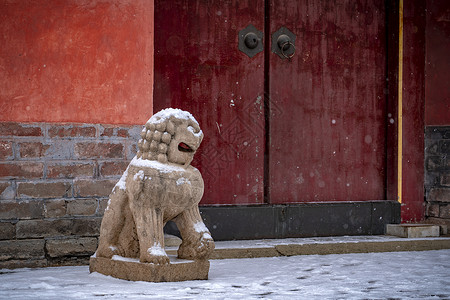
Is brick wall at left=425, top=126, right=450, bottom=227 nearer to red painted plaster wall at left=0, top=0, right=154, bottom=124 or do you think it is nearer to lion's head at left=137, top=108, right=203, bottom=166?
red painted plaster wall at left=0, top=0, right=154, bottom=124

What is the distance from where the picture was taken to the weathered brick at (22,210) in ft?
15.2

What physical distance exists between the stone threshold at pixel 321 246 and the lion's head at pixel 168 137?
4.68 ft

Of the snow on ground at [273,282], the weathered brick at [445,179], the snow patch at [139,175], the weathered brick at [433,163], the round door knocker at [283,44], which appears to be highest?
the round door knocker at [283,44]

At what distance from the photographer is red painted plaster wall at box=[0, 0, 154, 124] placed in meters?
4.68

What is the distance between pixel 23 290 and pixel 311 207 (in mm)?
3113

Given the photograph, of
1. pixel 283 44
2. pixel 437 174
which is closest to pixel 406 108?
pixel 437 174

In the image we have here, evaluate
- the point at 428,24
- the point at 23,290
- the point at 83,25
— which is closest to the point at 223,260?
the point at 23,290

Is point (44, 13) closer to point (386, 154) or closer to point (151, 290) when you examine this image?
point (151, 290)

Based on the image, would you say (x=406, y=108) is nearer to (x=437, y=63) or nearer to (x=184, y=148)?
(x=437, y=63)

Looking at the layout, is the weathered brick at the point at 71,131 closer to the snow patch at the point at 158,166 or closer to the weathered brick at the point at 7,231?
the weathered brick at the point at 7,231

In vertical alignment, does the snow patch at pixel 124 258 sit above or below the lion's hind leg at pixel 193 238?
below

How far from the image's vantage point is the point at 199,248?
399cm

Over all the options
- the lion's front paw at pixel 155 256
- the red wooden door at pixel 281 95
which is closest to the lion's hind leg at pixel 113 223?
the lion's front paw at pixel 155 256

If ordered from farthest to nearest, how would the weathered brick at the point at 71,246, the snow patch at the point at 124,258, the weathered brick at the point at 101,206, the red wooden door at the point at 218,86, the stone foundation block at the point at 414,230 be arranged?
the stone foundation block at the point at 414,230 < the red wooden door at the point at 218,86 < the weathered brick at the point at 101,206 < the weathered brick at the point at 71,246 < the snow patch at the point at 124,258
